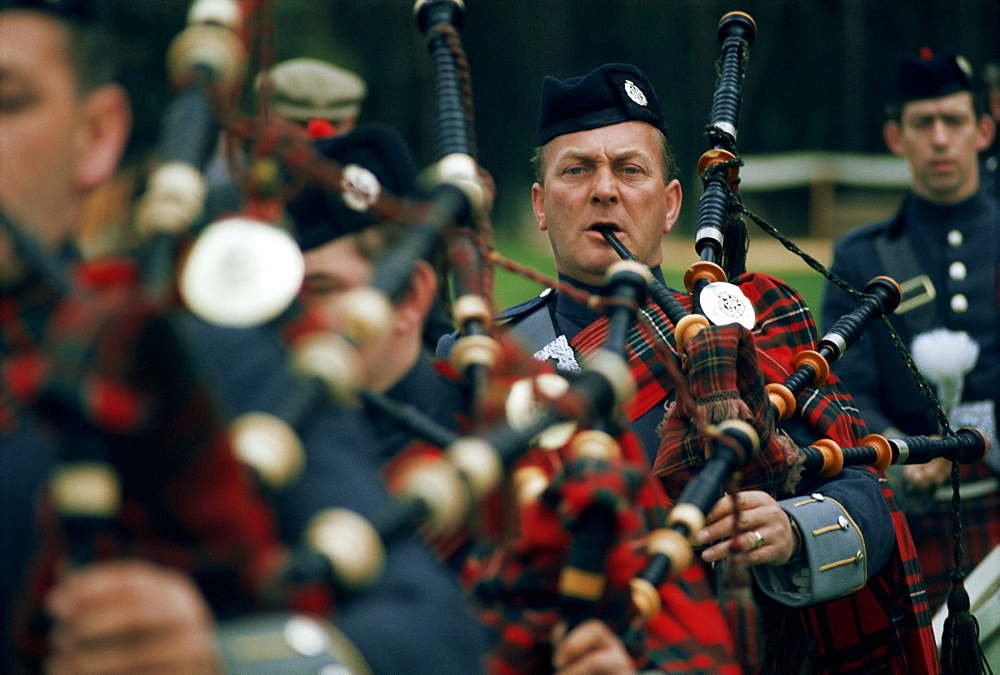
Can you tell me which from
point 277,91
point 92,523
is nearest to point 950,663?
point 92,523

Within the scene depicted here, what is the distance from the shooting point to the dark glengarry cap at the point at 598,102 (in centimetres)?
289

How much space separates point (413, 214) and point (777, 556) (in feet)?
4.09

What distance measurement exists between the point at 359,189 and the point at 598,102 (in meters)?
1.30

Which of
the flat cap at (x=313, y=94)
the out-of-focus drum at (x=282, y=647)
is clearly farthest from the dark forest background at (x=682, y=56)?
the out-of-focus drum at (x=282, y=647)

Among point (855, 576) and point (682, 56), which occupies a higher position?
point (682, 56)

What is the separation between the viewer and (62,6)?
140 cm

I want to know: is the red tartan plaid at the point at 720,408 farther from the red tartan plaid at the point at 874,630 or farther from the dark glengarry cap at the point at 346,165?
the dark glengarry cap at the point at 346,165

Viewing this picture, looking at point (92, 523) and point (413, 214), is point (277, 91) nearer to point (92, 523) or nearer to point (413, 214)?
point (413, 214)

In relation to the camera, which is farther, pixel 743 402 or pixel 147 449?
pixel 743 402

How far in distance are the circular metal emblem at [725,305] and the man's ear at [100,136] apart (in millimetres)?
1390

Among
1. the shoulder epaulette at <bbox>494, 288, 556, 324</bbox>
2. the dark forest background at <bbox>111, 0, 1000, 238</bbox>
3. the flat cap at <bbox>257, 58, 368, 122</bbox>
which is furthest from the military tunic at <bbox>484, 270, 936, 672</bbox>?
the dark forest background at <bbox>111, 0, 1000, 238</bbox>

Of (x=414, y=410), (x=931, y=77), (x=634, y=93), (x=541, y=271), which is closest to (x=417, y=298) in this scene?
(x=414, y=410)

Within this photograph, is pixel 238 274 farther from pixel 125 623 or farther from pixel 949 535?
pixel 949 535

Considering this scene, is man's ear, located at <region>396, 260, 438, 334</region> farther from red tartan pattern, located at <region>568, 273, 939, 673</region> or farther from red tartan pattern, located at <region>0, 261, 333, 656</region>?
red tartan pattern, located at <region>568, 273, 939, 673</region>
